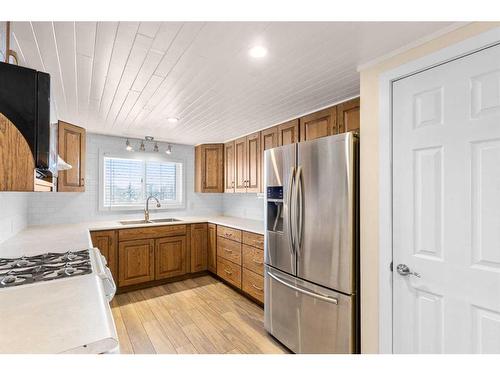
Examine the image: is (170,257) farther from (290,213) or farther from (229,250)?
(290,213)

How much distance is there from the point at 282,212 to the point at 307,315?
32.2 inches

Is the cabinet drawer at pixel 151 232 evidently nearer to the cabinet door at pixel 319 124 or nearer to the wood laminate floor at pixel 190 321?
the wood laminate floor at pixel 190 321

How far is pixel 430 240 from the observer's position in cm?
135

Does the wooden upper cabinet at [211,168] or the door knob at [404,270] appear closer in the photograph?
the door knob at [404,270]

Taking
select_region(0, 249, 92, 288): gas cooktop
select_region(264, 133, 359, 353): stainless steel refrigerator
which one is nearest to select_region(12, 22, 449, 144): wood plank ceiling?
select_region(264, 133, 359, 353): stainless steel refrigerator

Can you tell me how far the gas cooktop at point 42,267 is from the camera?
3.85 ft

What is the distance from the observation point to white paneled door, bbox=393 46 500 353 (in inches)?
45.4

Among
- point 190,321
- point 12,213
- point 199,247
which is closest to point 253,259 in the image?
point 190,321

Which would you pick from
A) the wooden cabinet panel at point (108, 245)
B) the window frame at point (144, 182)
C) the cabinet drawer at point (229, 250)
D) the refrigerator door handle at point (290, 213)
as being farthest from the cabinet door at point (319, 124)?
the wooden cabinet panel at point (108, 245)

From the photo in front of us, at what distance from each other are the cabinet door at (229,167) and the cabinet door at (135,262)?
1.34 meters

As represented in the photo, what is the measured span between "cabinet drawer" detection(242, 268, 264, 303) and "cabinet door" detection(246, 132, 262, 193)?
103 cm

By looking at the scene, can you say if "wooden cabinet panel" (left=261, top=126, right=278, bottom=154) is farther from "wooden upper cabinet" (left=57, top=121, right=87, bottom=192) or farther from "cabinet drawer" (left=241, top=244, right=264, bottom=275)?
"wooden upper cabinet" (left=57, top=121, right=87, bottom=192)
